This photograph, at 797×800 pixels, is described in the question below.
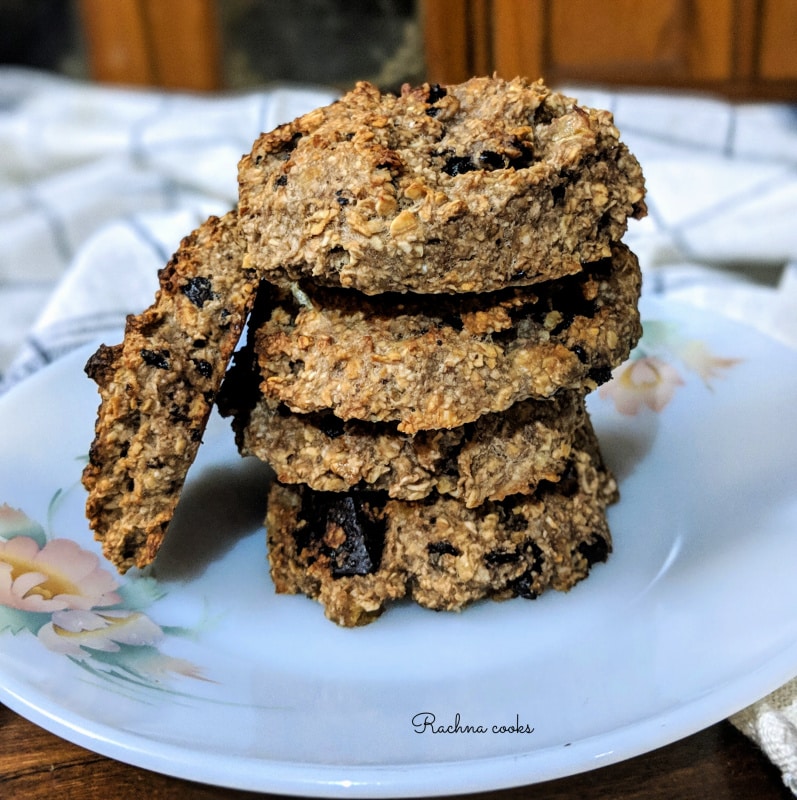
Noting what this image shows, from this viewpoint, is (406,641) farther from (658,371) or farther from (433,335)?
(658,371)

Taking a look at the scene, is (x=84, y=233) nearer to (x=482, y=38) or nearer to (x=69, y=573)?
(x=482, y=38)

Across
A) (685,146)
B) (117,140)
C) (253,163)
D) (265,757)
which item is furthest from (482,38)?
(265,757)

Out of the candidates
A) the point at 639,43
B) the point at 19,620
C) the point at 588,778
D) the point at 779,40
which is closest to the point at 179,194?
the point at 639,43

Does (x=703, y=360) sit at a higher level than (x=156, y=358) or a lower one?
lower

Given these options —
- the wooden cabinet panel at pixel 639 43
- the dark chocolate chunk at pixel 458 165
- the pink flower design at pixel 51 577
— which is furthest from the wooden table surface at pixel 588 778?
the wooden cabinet panel at pixel 639 43

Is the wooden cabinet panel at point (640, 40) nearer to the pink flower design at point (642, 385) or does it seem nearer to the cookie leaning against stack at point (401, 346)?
the pink flower design at point (642, 385)

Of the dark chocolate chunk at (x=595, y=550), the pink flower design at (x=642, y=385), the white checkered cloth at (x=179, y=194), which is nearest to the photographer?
the dark chocolate chunk at (x=595, y=550)
